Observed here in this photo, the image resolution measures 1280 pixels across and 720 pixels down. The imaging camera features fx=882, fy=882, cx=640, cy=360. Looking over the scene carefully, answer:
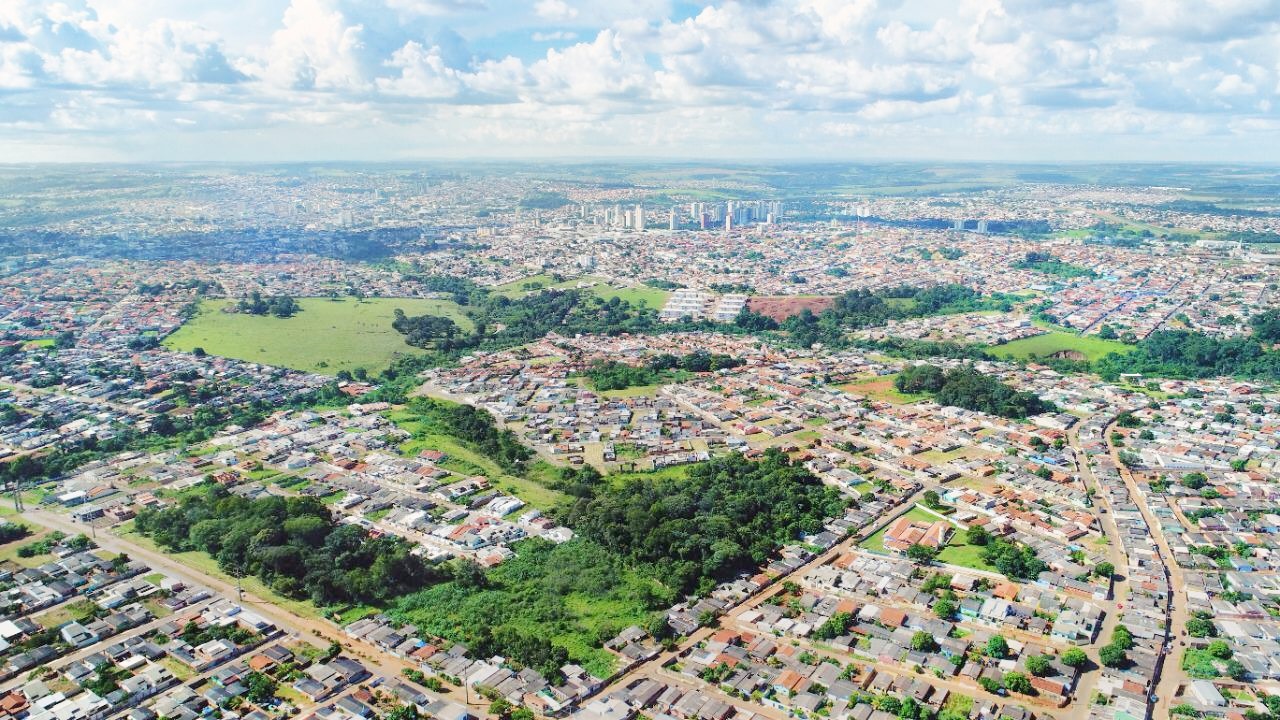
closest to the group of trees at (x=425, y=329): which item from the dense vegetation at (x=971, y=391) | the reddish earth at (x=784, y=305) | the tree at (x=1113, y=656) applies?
the reddish earth at (x=784, y=305)

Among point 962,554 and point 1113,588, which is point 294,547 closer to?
point 962,554

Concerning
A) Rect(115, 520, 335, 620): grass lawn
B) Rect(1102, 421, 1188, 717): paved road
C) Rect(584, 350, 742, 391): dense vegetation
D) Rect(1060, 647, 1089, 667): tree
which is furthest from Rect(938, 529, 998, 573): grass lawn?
Rect(584, 350, 742, 391): dense vegetation

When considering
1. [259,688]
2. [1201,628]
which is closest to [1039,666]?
[1201,628]

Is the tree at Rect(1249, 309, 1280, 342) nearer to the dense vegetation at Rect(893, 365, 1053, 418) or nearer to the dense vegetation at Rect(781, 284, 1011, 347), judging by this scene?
the dense vegetation at Rect(781, 284, 1011, 347)

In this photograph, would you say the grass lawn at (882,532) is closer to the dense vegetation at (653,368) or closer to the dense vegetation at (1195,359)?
the dense vegetation at (653,368)

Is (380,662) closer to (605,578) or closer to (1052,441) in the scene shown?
(605,578)
